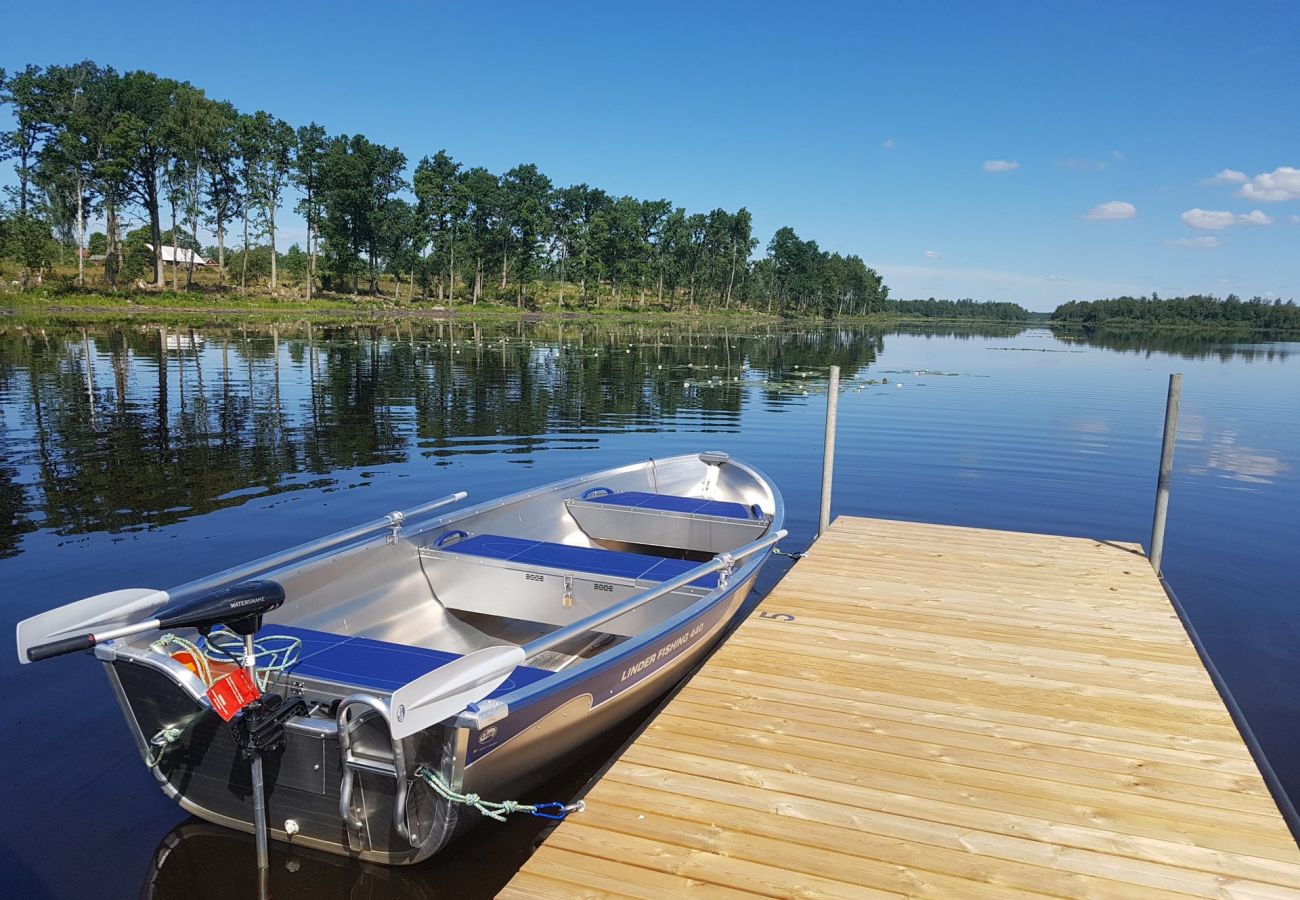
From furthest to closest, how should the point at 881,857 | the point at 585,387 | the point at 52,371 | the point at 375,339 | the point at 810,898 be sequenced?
the point at 375,339
the point at 585,387
the point at 52,371
the point at 881,857
the point at 810,898

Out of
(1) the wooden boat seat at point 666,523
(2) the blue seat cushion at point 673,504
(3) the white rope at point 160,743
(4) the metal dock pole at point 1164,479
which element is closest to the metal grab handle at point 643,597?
(1) the wooden boat seat at point 666,523

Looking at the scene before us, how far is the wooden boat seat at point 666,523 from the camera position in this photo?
24.7ft

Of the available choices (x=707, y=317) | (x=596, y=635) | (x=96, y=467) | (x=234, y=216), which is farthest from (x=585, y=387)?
(x=707, y=317)

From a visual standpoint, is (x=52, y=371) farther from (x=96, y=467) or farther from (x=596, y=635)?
(x=596, y=635)

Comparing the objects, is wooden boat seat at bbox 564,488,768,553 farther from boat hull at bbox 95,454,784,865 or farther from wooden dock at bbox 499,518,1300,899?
wooden dock at bbox 499,518,1300,899

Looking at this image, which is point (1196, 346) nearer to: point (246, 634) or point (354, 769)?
point (354, 769)

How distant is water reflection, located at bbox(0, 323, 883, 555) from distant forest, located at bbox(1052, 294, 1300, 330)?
5835 inches

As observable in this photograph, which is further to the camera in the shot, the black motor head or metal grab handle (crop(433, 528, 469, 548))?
metal grab handle (crop(433, 528, 469, 548))

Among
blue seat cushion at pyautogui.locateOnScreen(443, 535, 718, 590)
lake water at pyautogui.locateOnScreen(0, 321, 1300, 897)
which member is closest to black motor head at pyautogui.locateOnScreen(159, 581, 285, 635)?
lake water at pyautogui.locateOnScreen(0, 321, 1300, 897)

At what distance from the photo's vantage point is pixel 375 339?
3666cm

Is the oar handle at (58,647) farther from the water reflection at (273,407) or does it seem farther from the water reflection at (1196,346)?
the water reflection at (1196,346)

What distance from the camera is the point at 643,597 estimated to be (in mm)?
4645

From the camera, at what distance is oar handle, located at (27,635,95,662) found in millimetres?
2967

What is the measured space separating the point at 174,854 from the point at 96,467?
9.35 metres
